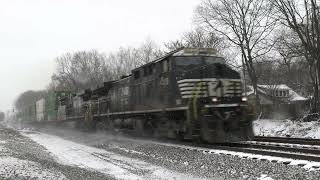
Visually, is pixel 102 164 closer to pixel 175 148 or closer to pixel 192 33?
pixel 175 148

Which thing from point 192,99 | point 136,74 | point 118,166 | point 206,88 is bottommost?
point 118,166

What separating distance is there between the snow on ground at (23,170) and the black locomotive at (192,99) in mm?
5690

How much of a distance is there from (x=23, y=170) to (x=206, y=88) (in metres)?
7.02

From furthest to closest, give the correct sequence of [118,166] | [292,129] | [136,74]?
[292,129] < [136,74] < [118,166]

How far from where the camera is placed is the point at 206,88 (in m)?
14.8

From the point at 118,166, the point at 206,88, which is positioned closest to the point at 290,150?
the point at 206,88

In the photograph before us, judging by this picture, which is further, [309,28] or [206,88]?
[309,28]

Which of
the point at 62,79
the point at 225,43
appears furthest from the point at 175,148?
the point at 62,79

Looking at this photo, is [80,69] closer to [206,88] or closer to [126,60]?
[126,60]

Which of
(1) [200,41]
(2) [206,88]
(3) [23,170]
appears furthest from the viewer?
(1) [200,41]

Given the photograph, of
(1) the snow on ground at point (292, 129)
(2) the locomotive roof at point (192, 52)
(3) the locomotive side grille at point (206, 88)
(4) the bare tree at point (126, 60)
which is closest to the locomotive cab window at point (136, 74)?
(2) the locomotive roof at point (192, 52)

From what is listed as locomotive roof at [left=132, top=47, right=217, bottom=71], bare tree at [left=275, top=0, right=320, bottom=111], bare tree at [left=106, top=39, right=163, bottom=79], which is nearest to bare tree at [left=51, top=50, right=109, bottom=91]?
bare tree at [left=106, top=39, right=163, bottom=79]

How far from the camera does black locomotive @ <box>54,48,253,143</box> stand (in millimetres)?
14508

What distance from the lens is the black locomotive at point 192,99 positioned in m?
14.5
